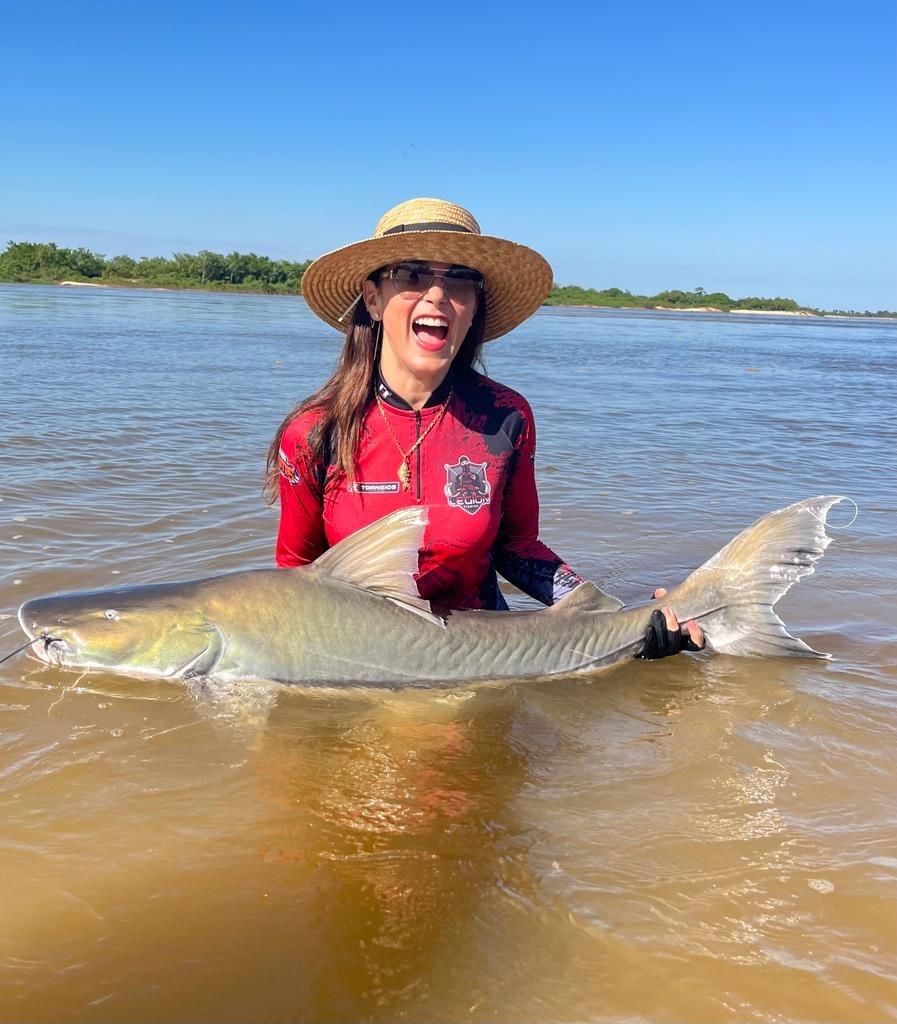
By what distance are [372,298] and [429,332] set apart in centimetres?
33

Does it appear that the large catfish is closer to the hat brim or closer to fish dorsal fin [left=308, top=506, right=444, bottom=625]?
fish dorsal fin [left=308, top=506, right=444, bottom=625]

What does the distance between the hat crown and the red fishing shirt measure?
576 millimetres

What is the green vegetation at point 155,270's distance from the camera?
6575cm

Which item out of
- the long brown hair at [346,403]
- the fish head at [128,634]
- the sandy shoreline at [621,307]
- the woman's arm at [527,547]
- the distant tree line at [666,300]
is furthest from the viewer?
the distant tree line at [666,300]

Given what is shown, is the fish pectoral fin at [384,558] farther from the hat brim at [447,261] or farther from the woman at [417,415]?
the hat brim at [447,261]

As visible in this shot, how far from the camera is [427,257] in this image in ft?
9.93

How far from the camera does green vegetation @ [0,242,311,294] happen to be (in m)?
65.8

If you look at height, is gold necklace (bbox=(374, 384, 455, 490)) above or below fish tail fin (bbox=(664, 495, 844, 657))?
above

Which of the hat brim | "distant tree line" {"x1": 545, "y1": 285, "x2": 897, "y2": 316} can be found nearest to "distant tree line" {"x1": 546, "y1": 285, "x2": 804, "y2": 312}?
"distant tree line" {"x1": 545, "y1": 285, "x2": 897, "y2": 316}

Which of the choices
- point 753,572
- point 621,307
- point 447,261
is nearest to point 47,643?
point 447,261

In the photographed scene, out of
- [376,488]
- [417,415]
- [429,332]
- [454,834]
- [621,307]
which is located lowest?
[454,834]

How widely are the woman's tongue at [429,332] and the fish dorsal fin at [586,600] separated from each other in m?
1.09

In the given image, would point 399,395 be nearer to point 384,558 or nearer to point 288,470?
point 288,470

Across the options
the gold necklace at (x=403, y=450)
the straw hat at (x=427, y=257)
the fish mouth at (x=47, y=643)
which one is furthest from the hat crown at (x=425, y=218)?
the fish mouth at (x=47, y=643)
